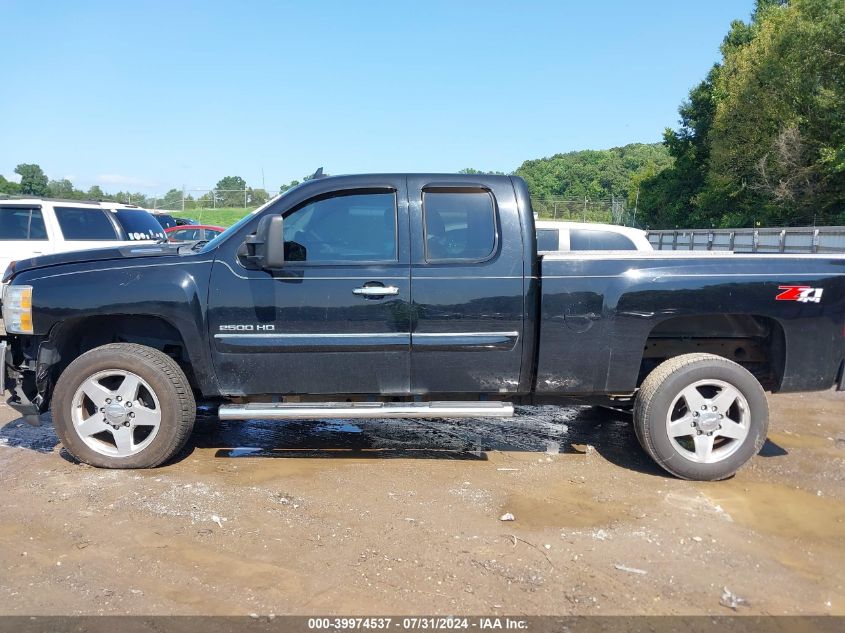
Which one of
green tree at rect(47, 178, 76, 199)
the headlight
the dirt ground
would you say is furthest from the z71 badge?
green tree at rect(47, 178, 76, 199)

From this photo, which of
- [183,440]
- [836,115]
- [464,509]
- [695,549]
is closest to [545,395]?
[464,509]

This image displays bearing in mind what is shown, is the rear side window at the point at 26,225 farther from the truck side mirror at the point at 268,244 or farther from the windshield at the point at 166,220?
the windshield at the point at 166,220

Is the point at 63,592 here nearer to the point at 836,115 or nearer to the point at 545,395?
the point at 545,395

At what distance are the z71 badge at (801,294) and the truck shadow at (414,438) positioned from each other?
1.26 m

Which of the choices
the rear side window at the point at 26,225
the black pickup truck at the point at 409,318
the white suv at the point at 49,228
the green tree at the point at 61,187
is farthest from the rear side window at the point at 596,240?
the green tree at the point at 61,187

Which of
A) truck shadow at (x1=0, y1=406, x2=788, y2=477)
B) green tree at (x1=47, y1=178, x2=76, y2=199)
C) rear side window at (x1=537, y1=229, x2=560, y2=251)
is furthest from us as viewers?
green tree at (x1=47, y1=178, x2=76, y2=199)

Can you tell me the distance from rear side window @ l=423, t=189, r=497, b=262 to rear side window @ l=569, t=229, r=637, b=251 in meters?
4.89

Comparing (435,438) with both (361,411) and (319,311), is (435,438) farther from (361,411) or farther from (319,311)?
(319,311)

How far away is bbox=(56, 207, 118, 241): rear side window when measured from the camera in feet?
33.5

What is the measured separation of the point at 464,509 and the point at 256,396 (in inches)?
62.8

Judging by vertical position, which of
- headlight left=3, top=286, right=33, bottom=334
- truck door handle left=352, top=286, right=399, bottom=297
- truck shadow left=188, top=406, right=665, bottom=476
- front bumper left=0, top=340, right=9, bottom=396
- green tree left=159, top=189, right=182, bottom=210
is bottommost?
truck shadow left=188, top=406, right=665, bottom=476

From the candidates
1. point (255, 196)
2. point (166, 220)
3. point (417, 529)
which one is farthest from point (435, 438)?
point (255, 196)

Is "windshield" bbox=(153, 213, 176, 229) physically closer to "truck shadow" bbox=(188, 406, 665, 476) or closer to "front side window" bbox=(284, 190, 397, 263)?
"truck shadow" bbox=(188, 406, 665, 476)

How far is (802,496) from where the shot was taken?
13.6ft
